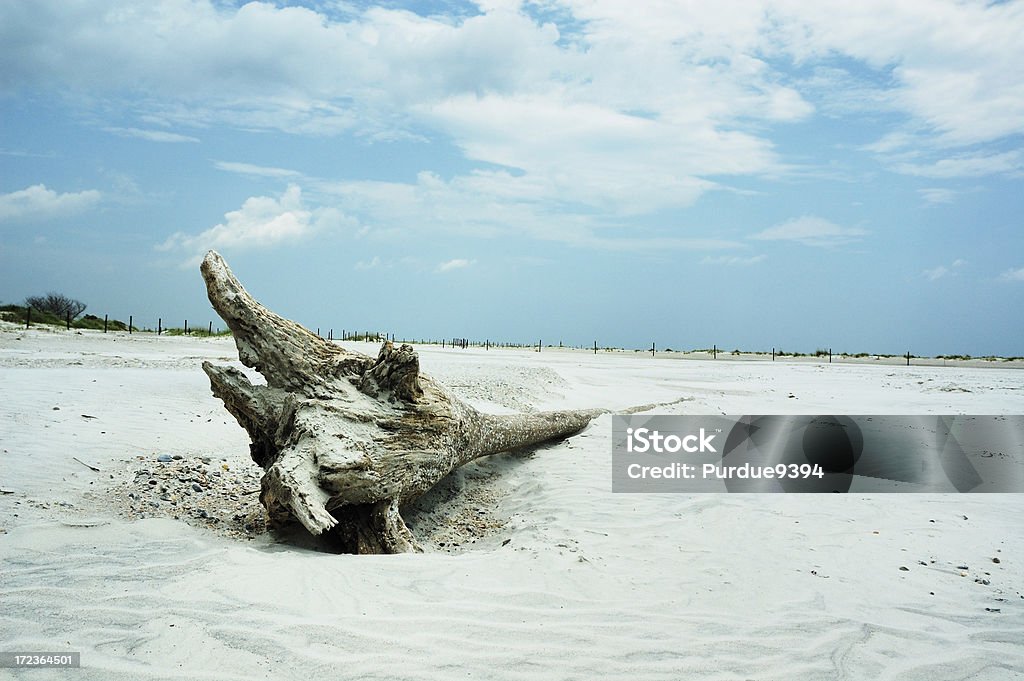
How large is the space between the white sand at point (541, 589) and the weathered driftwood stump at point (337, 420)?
53 centimetres

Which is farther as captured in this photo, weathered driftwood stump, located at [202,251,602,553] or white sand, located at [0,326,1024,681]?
weathered driftwood stump, located at [202,251,602,553]

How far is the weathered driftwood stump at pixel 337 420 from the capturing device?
528 cm

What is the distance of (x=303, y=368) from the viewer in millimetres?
5898

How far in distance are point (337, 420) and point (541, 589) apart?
223 cm

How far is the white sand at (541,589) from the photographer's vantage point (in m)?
3.42

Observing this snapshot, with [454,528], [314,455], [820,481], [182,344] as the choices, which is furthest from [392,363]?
[182,344]

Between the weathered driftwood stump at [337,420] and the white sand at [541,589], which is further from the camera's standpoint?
the weathered driftwood stump at [337,420]

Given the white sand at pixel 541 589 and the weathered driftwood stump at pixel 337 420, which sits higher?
the weathered driftwood stump at pixel 337 420

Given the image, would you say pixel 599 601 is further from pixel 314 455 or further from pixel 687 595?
pixel 314 455

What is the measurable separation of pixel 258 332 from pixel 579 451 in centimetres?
454

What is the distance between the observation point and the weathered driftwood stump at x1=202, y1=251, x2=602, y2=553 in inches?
208

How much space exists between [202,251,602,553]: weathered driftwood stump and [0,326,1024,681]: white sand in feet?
1.75

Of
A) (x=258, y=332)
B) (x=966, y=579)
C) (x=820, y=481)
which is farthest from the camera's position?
(x=820, y=481)

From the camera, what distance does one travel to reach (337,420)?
18.4 ft
